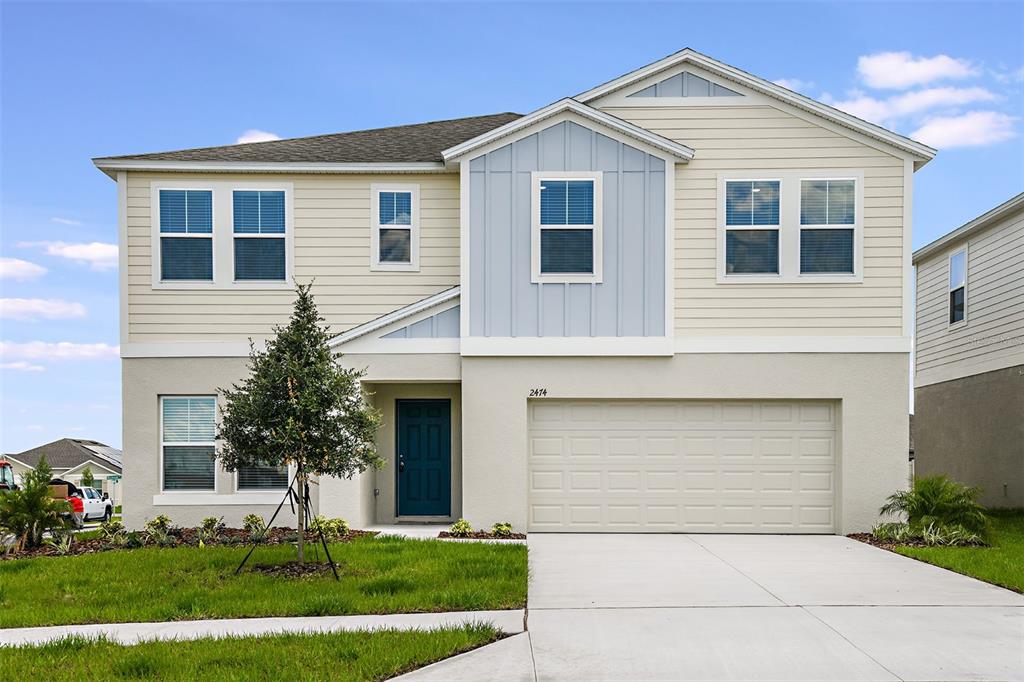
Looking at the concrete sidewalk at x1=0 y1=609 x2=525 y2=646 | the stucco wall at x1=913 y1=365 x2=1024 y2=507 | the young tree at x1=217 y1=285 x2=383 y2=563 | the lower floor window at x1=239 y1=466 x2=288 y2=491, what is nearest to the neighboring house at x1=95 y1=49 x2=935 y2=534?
the lower floor window at x1=239 y1=466 x2=288 y2=491

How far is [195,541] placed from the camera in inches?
541

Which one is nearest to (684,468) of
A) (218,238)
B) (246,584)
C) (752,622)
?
(752,622)

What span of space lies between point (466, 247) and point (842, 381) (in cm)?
626

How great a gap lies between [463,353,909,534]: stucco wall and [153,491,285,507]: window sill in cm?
351

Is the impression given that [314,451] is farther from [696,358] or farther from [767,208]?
[767,208]

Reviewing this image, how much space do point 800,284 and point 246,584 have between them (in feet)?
31.0

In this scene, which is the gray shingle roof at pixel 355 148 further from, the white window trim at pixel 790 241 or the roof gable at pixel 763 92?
the white window trim at pixel 790 241

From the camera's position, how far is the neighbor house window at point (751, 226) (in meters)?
15.0

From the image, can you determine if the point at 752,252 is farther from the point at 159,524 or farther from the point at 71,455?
the point at 71,455

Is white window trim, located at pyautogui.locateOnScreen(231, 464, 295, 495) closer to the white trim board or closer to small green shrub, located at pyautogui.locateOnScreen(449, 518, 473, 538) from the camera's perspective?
small green shrub, located at pyautogui.locateOnScreen(449, 518, 473, 538)

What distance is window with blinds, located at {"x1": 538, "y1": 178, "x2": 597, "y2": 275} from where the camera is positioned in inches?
582

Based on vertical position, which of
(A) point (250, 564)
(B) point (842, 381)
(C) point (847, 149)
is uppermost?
(C) point (847, 149)

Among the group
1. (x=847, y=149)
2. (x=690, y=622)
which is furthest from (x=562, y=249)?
(x=690, y=622)

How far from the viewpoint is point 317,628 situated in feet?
26.8
